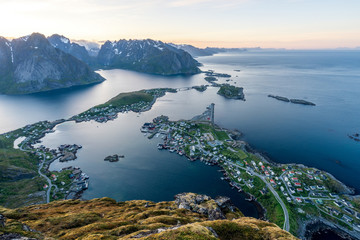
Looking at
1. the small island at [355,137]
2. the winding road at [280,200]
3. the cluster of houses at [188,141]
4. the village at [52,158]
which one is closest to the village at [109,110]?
the village at [52,158]

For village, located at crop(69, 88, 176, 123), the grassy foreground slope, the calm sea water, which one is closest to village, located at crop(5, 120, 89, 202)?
the calm sea water

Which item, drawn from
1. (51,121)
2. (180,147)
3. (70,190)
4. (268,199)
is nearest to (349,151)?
(268,199)

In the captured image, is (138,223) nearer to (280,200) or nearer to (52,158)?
(280,200)

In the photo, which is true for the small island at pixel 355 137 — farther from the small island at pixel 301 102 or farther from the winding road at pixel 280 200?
the winding road at pixel 280 200

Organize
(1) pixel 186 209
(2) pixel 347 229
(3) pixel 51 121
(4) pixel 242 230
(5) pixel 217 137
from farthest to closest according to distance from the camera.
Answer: (3) pixel 51 121 → (5) pixel 217 137 → (2) pixel 347 229 → (1) pixel 186 209 → (4) pixel 242 230

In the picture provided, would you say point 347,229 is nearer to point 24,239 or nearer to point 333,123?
point 24,239

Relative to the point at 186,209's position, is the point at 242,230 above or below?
above
